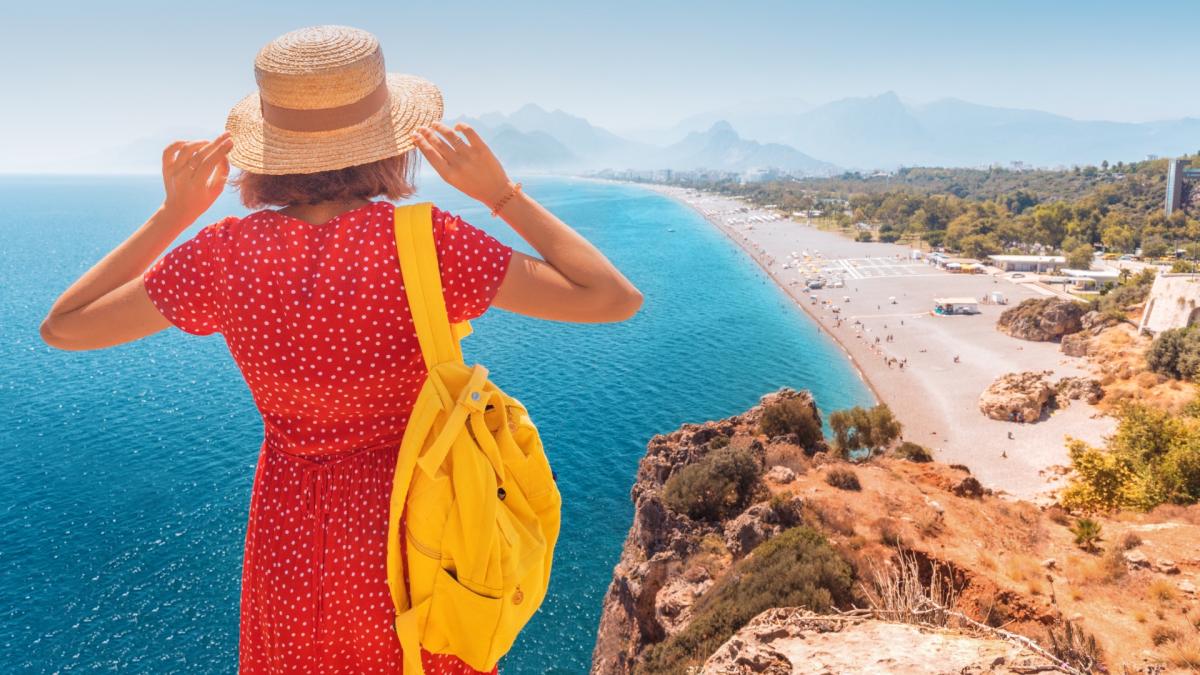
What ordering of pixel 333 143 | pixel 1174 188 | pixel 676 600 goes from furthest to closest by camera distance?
1. pixel 1174 188
2. pixel 676 600
3. pixel 333 143

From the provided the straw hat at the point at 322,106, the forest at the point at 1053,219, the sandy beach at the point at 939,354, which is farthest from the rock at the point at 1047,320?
the straw hat at the point at 322,106

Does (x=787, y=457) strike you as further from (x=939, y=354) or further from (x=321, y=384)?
(x=939, y=354)

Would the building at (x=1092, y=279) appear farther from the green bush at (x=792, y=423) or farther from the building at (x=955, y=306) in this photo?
the green bush at (x=792, y=423)

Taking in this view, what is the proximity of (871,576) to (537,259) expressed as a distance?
349 inches

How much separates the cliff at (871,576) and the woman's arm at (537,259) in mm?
3067

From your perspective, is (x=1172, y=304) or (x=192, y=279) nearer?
(x=192, y=279)

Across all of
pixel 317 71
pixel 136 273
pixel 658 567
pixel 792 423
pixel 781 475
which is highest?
pixel 317 71

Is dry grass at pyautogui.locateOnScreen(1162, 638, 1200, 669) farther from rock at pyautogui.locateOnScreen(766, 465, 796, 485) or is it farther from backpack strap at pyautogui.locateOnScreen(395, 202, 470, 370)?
backpack strap at pyautogui.locateOnScreen(395, 202, 470, 370)

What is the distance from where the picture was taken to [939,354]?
31562mm

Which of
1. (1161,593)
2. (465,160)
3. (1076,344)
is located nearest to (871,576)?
(1161,593)

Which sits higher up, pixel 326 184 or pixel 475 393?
pixel 326 184

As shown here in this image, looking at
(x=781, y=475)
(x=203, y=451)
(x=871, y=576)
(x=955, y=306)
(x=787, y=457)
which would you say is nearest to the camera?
(x=871, y=576)

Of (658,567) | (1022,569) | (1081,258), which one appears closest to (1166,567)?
(1022,569)

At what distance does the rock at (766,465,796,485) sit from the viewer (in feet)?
47.9
